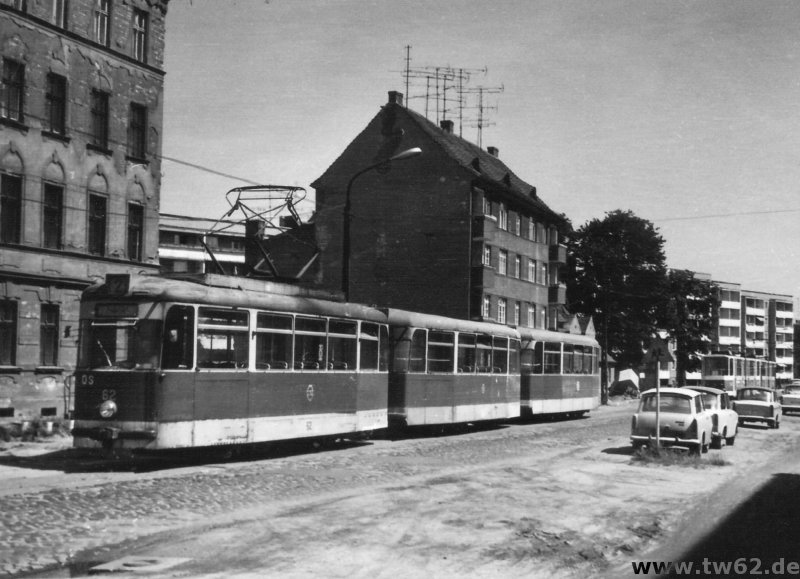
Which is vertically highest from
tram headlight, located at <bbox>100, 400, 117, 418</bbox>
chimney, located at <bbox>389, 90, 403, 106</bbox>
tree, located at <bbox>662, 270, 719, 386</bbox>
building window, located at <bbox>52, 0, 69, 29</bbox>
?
chimney, located at <bbox>389, 90, 403, 106</bbox>

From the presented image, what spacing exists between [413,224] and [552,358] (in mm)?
18735

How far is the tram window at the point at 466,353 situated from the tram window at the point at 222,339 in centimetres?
998

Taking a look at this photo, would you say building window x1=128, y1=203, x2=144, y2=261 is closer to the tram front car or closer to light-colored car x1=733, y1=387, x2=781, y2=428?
the tram front car

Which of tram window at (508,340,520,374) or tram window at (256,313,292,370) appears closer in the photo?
tram window at (256,313,292,370)

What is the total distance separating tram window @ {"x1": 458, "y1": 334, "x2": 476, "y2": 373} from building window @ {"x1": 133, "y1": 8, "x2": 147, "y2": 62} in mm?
13719

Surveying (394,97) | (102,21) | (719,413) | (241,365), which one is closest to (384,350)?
(241,365)

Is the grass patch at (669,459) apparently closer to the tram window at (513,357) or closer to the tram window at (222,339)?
the tram window at (222,339)

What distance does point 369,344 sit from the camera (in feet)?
67.5

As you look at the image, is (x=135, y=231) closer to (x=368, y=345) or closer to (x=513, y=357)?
(x=368, y=345)

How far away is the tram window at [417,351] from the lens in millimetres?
22609

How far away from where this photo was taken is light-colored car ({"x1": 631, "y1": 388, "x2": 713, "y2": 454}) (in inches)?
800

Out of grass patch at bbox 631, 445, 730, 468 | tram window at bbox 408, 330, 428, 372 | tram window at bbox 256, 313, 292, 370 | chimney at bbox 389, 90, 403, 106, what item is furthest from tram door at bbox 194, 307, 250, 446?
chimney at bbox 389, 90, 403, 106

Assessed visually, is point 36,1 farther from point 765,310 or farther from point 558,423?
point 765,310

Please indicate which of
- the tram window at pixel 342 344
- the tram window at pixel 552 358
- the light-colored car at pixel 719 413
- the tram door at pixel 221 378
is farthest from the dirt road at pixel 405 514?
the tram window at pixel 552 358
